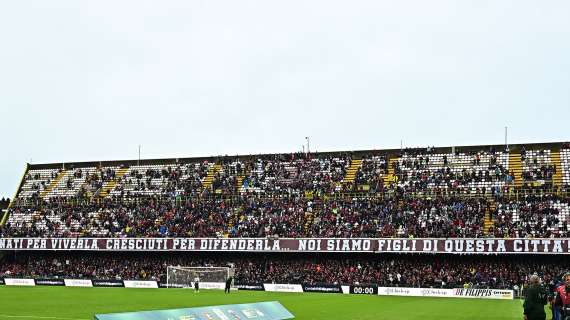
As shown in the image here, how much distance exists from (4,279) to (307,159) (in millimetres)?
29455

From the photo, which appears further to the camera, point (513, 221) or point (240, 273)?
point (240, 273)

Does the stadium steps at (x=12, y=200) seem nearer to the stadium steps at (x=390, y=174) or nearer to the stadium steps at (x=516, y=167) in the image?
the stadium steps at (x=390, y=174)

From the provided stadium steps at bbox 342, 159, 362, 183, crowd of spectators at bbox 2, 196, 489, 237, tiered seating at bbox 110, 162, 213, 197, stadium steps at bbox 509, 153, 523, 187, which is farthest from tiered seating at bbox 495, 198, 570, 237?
tiered seating at bbox 110, 162, 213, 197

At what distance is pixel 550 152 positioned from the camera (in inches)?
2539

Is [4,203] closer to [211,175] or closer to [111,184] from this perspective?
[111,184]

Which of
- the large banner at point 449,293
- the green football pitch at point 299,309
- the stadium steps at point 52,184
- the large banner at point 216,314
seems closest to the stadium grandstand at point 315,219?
the stadium steps at point 52,184

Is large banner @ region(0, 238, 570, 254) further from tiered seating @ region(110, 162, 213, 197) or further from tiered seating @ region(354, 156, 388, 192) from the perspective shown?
tiered seating @ region(354, 156, 388, 192)

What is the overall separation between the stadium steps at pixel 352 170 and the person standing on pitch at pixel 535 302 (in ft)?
166

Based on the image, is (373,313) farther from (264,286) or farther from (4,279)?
(4,279)

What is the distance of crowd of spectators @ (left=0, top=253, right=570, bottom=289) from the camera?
53.5 meters

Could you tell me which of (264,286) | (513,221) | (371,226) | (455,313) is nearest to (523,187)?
(513,221)

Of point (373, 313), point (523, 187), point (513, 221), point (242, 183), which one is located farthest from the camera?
point (242, 183)

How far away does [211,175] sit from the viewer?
74188mm

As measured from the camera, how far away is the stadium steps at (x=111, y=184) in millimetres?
75494
